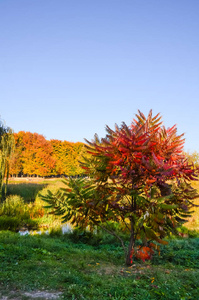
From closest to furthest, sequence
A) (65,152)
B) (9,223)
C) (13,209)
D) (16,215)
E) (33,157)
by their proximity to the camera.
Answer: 1. (9,223)
2. (16,215)
3. (13,209)
4. (33,157)
5. (65,152)

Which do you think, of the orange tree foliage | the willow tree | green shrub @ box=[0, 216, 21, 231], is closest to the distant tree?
the orange tree foliage

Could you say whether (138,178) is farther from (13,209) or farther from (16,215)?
(13,209)

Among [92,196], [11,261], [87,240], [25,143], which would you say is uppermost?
[25,143]

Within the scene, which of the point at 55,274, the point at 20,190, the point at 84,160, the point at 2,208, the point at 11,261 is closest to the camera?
the point at 55,274

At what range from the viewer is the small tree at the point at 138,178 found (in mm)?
3383

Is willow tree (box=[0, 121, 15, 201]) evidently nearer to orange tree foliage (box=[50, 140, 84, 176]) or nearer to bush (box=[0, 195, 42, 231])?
bush (box=[0, 195, 42, 231])

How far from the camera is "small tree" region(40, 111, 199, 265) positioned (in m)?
3.38

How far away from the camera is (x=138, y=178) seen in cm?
369

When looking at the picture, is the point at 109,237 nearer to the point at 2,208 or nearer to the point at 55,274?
the point at 55,274

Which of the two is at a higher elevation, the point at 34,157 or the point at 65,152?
the point at 65,152

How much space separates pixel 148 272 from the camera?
160 inches

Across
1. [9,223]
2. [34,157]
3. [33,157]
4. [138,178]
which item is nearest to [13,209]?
[9,223]

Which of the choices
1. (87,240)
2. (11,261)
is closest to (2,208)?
(87,240)

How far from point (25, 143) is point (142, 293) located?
42.4m
